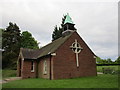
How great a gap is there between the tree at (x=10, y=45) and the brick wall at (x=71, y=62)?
2579cm

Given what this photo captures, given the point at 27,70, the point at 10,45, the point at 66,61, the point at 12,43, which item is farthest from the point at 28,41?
the point at 66,61

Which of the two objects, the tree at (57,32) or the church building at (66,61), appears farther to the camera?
the tree at (57,32)

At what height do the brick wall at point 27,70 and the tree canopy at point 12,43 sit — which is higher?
the tree canopy at point 12,43

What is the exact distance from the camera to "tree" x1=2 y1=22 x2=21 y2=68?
140 feet

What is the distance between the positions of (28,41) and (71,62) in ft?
121

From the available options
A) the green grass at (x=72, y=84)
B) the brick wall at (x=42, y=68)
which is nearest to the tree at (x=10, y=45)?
the brick wall at (x=42, y=68)

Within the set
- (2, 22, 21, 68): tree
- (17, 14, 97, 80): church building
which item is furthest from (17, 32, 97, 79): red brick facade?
(2, 22, 21, 68): tree

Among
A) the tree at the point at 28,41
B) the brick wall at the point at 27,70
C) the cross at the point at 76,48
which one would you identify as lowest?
the brick wall at the point at 27,70

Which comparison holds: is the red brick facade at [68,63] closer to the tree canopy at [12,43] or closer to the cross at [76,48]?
the cross at [76,48]

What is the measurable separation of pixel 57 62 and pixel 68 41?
3659mm

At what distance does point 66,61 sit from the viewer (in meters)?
20.3

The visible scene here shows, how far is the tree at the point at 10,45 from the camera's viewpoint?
42.5 metres

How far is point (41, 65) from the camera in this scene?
23562mm

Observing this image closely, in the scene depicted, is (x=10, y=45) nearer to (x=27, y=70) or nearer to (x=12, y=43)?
(x=12, y=43)
